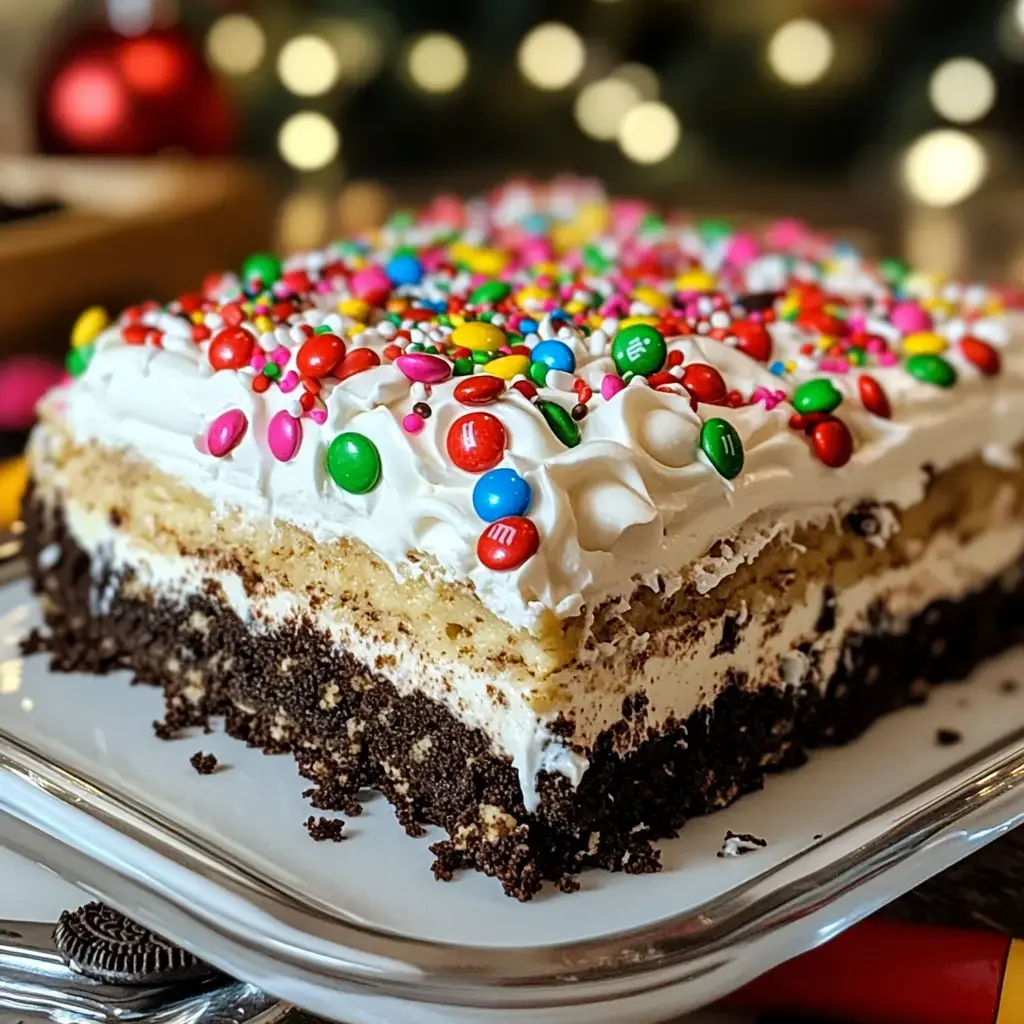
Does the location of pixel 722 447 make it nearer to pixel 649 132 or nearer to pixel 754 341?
pixel 754 341

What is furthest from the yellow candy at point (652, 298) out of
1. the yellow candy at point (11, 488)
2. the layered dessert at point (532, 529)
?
the yellow candy at point (11, 488)

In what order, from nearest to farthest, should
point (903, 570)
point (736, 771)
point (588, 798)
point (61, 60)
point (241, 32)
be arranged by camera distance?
point (588, 798), point (736, 771), point (903, 570), point (61, 60), point (241, 32)

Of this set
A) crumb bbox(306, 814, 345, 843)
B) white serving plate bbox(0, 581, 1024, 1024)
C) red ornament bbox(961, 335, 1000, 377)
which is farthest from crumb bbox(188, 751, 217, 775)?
red ornament bbox(961, 335, 1000, 377)

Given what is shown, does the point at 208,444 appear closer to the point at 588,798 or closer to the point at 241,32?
the point at 588,798

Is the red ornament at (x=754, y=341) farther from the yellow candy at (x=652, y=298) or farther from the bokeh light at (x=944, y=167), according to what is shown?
the bokeh light at (x=944, y=167)

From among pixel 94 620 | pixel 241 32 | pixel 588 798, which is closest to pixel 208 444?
pixel 94 620

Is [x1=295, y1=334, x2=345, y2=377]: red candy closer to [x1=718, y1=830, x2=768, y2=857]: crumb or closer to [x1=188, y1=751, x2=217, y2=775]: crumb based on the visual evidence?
[x1=188, y1=751, x2=217, y2=775]: crumb
